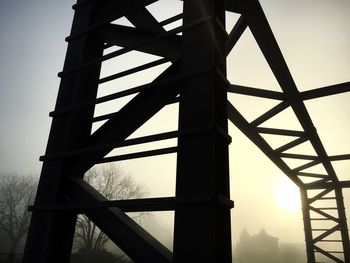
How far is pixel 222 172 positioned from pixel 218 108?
1.50 ft

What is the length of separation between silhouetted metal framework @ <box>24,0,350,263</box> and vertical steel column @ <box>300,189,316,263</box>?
1051cm

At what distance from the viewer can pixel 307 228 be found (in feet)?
38.8

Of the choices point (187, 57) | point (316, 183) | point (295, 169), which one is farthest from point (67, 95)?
point (316, 183)

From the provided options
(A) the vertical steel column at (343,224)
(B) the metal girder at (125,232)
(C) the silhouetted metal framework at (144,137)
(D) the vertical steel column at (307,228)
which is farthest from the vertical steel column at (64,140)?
(D) the vertical steel column at (307,228)

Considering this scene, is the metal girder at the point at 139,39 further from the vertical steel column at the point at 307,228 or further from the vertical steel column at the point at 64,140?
the vertical steel column at the point at 307,228

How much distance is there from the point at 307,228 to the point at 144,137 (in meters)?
12.0

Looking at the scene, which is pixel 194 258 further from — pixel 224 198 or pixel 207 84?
pixel 207 84

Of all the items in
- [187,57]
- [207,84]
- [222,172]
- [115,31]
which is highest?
[115,31]

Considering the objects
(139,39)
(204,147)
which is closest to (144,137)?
(204,147)

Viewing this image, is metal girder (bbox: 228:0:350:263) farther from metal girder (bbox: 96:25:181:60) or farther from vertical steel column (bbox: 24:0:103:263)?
vertical steel column (bbox: 24:0:103:263)

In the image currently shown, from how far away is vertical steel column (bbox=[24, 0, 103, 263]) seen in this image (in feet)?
7.80

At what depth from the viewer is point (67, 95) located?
9.52 feet

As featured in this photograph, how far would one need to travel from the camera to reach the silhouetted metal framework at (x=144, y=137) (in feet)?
5.85

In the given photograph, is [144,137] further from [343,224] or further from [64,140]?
[343,224]
